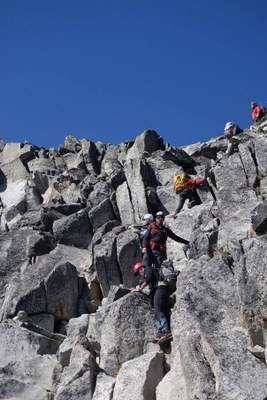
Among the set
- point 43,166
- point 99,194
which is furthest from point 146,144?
point 43,166

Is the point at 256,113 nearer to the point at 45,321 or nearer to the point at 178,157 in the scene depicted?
the point at 178,157

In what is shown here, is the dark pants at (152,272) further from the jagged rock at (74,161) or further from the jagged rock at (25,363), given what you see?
the jagged rock at (74,161)

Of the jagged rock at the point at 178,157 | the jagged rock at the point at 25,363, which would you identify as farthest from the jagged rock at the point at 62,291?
the jagged rock at the point at 178,157

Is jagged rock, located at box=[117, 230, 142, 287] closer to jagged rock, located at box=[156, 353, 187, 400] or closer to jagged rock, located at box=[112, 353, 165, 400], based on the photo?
jagged rock, located at box=[112, 353, 165, 400]

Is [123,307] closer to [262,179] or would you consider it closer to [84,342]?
[84,342]

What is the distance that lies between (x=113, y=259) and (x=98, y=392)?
12.2m

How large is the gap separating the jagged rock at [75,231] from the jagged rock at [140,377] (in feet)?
55.9

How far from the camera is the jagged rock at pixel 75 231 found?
1375 inches

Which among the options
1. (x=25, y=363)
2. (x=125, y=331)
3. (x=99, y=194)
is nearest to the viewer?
(x=125, y=331)

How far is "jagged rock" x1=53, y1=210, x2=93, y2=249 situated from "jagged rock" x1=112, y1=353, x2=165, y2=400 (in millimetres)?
17042

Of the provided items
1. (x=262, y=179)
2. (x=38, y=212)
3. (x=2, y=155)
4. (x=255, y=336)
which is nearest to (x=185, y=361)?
(x=255, y=336)

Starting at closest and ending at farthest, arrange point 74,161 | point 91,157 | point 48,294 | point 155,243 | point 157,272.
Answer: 1. point 157,272
2. point 155,243
3. point 48,294
4. point 91,157
5. point 74,161

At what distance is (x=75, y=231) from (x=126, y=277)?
7124 millimetres

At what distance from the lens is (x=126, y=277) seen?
1148 inches
